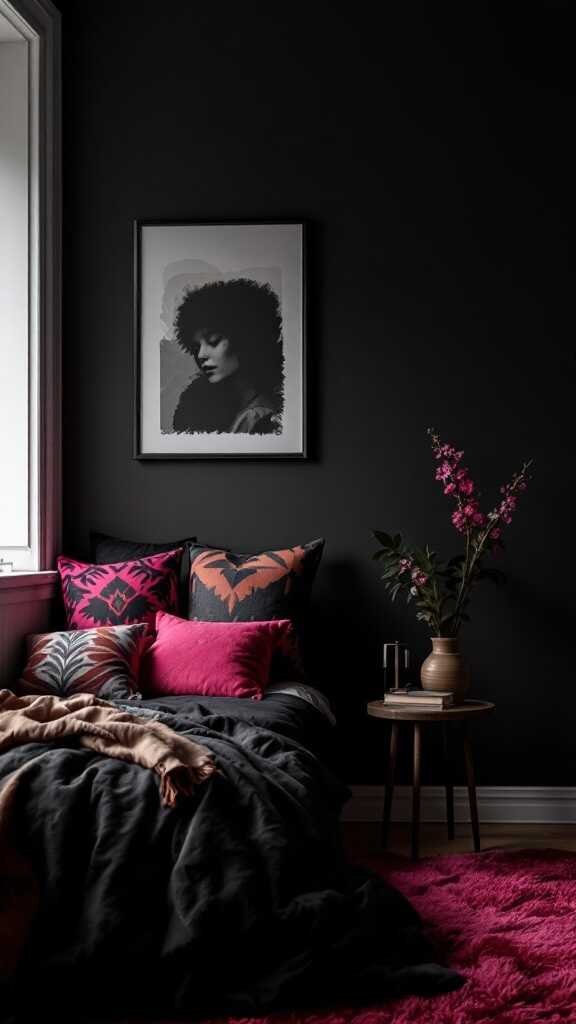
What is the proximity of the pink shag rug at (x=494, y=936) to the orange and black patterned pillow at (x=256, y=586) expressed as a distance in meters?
0.94

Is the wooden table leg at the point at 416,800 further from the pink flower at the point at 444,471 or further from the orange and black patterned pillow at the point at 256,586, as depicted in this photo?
the pink flower at the point at 444,471

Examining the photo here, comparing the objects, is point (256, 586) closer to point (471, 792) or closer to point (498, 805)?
point (471, 792)

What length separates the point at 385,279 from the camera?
4348mm

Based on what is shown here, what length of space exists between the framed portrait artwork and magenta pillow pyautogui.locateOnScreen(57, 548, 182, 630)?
1.69ft

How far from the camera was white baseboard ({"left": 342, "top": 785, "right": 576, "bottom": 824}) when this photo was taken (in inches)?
167

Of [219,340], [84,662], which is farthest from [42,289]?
[84,662]

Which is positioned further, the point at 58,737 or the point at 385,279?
the point at 385,279

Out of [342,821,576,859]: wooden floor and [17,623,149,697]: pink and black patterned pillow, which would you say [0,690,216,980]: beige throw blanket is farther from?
[342,821,576,859]: wooden floor

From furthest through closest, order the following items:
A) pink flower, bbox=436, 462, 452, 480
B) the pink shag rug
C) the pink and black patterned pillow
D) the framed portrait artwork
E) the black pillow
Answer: the framed portrait artwork < the black pillow < pink flower, bbox=436, 462, 452, 480 < the pink and black patterned pillow < the pink shag rug

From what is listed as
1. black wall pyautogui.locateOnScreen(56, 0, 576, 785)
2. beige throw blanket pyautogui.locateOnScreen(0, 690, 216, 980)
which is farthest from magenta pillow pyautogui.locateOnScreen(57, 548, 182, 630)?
beige throw blanket pyautogui.locateOnScreen(0, 690, 216, 980)

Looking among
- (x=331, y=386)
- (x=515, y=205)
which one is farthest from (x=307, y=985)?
(x=515, y=205)

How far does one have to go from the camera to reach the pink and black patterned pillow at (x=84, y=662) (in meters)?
3.61

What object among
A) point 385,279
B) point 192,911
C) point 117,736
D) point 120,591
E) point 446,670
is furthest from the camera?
point 385,279

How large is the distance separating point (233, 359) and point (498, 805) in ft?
6.74
